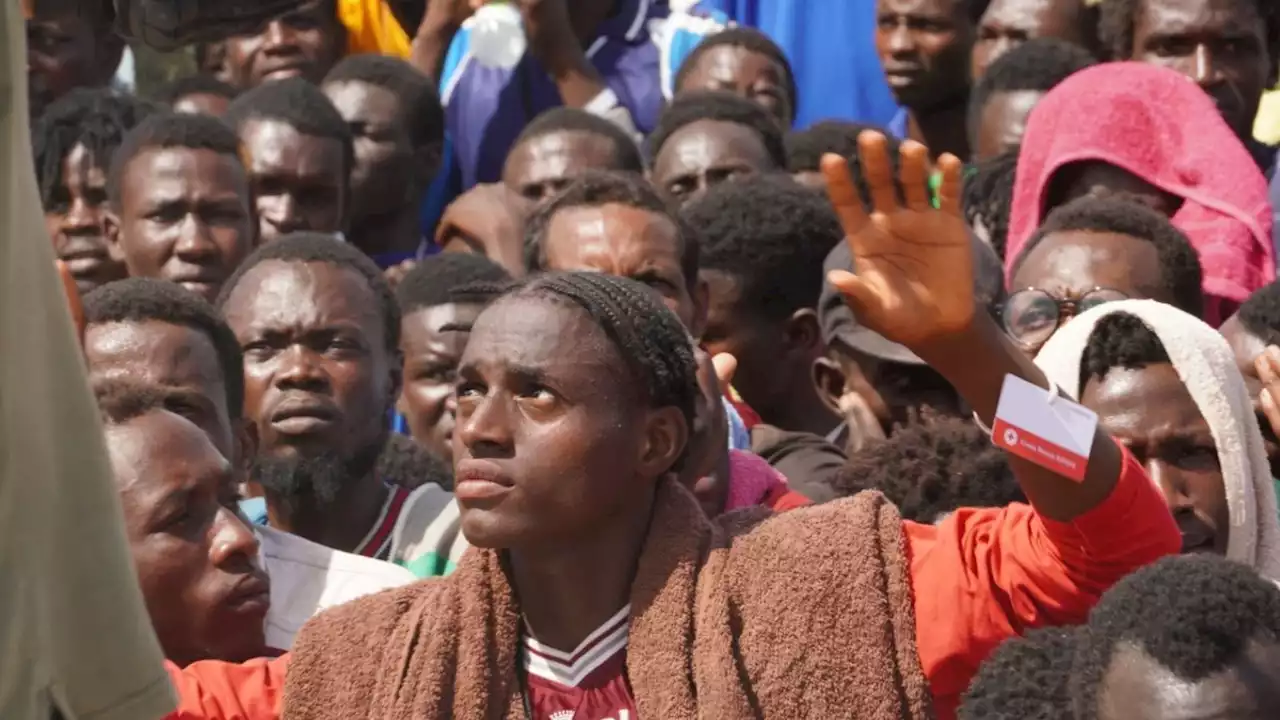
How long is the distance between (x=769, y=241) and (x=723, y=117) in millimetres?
1180

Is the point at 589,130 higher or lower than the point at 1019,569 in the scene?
lower

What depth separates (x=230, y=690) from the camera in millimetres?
3523

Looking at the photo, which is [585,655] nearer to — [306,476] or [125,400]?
[125,400]

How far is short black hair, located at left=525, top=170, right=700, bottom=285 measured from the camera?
5.66 m

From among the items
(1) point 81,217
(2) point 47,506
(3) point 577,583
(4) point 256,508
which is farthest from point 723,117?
(2) point 47,506

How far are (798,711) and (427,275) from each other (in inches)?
122

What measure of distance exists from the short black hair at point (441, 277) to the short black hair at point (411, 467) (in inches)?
16.7

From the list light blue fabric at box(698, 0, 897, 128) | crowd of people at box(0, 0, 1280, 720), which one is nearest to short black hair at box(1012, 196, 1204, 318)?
crowd of people at box(0, 0, 1280, 720)

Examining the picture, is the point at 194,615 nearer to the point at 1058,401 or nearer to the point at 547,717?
the point at 547,717

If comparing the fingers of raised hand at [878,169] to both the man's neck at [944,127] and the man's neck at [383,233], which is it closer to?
the man's neck at [944,127]

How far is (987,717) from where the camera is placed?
10.5 feet

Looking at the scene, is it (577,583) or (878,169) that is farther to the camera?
(577,583)

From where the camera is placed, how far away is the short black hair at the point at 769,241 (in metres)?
6.14

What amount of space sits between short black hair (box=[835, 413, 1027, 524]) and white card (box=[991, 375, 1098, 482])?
3.26 ft
